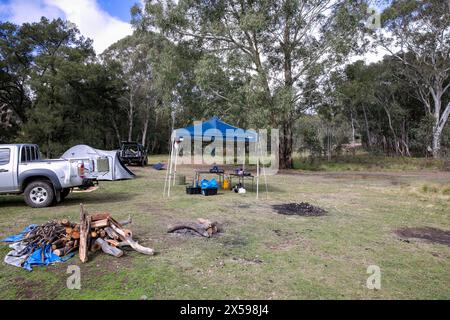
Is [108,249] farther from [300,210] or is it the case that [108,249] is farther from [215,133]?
[215,133]

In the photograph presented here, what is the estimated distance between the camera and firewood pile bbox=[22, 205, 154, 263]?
4.30 metres

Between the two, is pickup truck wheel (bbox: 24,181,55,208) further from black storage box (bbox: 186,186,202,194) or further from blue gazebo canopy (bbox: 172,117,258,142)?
black storage box (bbox: 186,186,202,194)

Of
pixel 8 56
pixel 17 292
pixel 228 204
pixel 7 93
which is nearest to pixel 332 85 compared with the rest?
pixel 228 204

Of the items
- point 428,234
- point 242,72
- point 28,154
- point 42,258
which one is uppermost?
point 242,72

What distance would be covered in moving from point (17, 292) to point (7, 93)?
29.1 m

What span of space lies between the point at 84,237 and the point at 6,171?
4139 millimetres

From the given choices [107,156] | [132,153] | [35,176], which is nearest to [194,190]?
[35,176]

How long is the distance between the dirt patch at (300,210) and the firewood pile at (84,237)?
394 cm

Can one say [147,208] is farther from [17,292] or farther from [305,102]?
[305,102]

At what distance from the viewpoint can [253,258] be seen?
433 centimetres

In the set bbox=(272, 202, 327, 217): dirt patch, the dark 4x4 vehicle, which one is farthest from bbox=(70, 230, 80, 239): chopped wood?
the dark 4x4 vehicle

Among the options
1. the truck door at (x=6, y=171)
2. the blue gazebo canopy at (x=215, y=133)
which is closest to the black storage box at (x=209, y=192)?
the blue gazebo canopy at (x=215, y=133)
